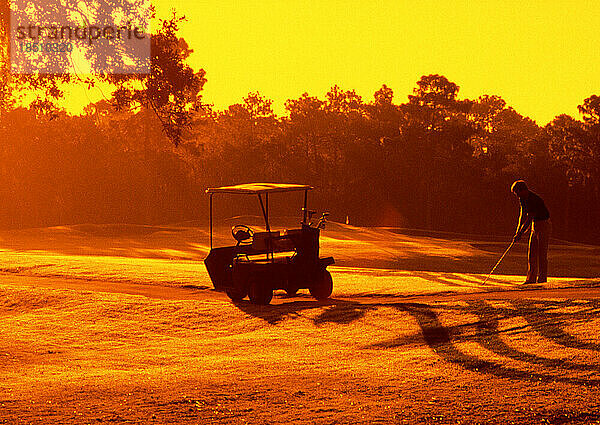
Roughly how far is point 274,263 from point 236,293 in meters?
1.30

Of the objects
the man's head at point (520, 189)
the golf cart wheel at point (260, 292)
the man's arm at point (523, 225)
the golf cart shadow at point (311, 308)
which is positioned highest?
the man's head at point (520, 189)

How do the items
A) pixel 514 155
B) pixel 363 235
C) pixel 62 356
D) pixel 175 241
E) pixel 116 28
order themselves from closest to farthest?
pixel 62 356 < pixel 116 28 < pixel 175 241 < pixel 363 235 < pixel 514 155

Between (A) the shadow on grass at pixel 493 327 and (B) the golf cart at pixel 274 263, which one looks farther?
(B) the golf cart at pixel 274 263

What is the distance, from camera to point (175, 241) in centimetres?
4528

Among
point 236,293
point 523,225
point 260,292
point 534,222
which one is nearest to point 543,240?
point 534,222

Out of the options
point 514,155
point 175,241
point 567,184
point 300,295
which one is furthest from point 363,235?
point 514,155

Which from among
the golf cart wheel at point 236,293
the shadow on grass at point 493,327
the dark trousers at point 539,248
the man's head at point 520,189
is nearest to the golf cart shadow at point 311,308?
the shadow on grass at point 493,327

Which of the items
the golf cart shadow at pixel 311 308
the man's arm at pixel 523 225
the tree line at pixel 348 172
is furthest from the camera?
the tree line at pixel 348 172

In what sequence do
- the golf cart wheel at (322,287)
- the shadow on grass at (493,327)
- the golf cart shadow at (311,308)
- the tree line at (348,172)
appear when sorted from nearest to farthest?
the shadow on grass at (493,327), the golf cart shadow at (311,308), the golf cart wheel at (322,287), the tree line at (348,172)

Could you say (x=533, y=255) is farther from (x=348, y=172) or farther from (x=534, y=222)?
(x=348, y=172)

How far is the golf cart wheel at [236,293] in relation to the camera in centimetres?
1923

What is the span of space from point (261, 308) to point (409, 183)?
63877 mm

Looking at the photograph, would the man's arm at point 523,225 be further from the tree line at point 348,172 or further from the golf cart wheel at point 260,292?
the tree line at point 348,172

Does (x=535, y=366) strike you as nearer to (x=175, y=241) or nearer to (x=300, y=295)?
(x=300, y=295)
